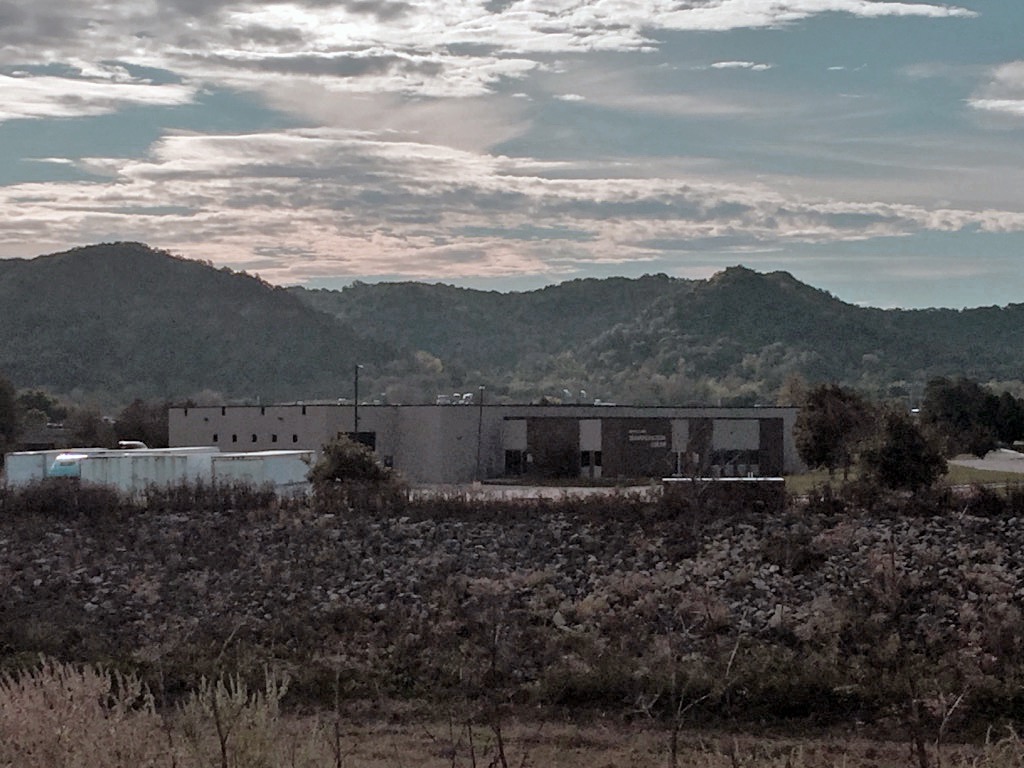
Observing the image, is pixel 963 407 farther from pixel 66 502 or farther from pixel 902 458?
pixel 66 502

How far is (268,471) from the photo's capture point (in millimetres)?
42562

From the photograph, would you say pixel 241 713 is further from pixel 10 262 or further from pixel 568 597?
pixel 10 262

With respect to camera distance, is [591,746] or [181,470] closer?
[591,746]

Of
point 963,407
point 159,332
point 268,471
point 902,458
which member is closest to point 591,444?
point 268,471

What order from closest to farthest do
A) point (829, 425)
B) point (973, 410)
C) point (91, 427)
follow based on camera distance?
1. point (829, 425)
2. point (91, 427)
3. point (973, 410)

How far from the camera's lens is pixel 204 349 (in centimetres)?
15525

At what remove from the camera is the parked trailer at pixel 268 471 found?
41.2m

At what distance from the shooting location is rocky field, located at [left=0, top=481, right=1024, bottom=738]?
70.7 feet

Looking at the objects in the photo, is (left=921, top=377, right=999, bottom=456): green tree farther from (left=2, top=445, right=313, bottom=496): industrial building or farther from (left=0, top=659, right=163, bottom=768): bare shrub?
(left=0, top=659, right=163, bottom=768): bare shrub

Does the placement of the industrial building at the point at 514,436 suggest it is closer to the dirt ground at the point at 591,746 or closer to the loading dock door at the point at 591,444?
the loading dock door at the point at 591,444

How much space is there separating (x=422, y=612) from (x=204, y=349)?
133 metres

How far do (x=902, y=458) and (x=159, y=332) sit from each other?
419 ft

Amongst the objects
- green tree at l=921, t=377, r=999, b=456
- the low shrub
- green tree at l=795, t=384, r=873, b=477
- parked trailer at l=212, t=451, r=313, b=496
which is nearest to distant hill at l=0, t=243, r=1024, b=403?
green tree at l=921, t=377, r=999, b=456

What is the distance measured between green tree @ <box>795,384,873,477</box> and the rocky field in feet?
65.4
